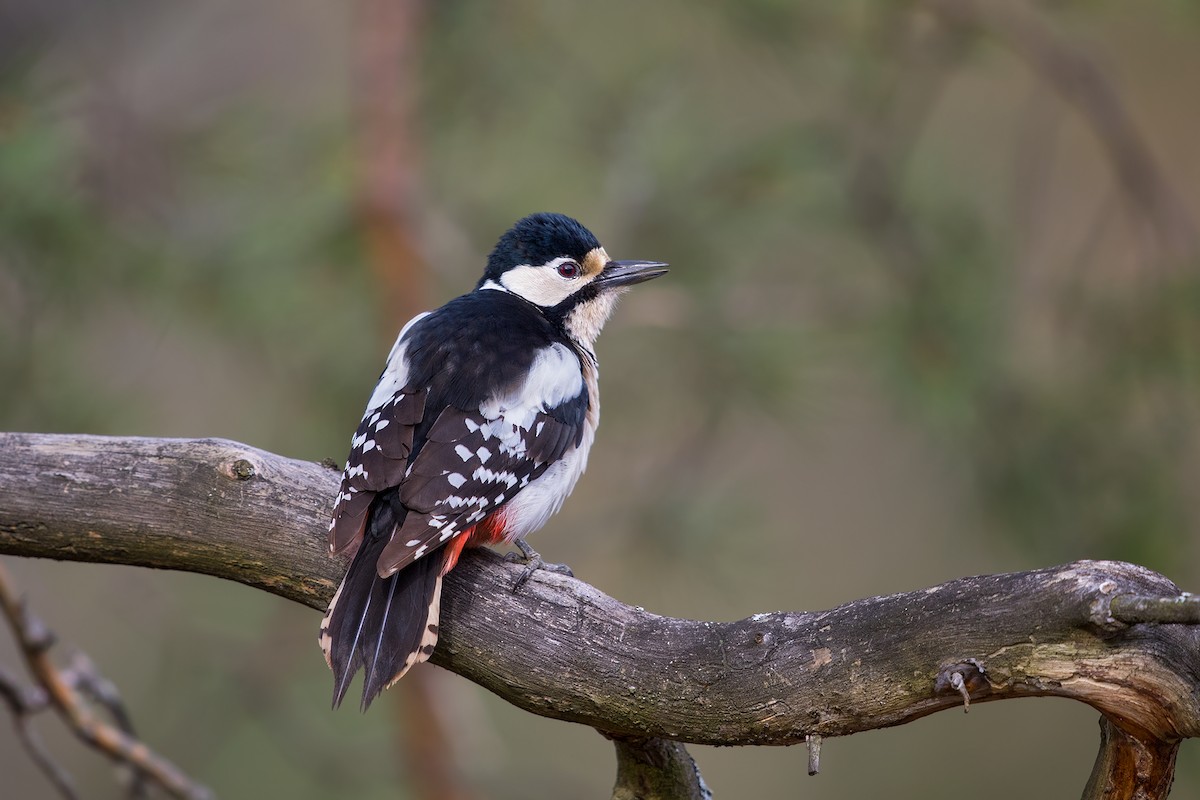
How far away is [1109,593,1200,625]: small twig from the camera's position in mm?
1377

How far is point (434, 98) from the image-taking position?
15.3ft

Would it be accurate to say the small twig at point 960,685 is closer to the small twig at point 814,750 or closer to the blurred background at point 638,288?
the small twig at point 814,750

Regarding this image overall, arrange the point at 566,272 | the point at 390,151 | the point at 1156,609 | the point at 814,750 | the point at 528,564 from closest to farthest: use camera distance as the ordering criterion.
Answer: the point at 1156,609
the point at 814,750
the point at 528,564
the point at 566,272
the point at 390,151

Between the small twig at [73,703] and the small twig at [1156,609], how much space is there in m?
1.90

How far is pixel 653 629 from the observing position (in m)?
1.92

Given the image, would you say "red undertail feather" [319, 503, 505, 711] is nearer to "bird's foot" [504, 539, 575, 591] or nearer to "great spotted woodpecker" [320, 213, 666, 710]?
"great spotted woodpecker" [320, 213, 666, 710]

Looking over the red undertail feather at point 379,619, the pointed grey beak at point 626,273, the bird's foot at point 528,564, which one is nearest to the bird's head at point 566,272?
the pointed grey beak at point 626,273

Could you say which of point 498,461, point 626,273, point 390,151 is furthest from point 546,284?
point 390,151

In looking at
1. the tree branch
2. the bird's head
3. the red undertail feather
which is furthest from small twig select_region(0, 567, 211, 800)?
the bird's head

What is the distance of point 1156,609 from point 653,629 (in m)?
0.74

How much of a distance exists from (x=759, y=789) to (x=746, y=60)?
3761mm

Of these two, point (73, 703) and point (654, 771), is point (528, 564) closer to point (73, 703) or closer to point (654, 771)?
point (654, 771)

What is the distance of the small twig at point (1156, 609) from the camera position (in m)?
1.38

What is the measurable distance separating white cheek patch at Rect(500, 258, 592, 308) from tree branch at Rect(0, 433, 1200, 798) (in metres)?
1.02
